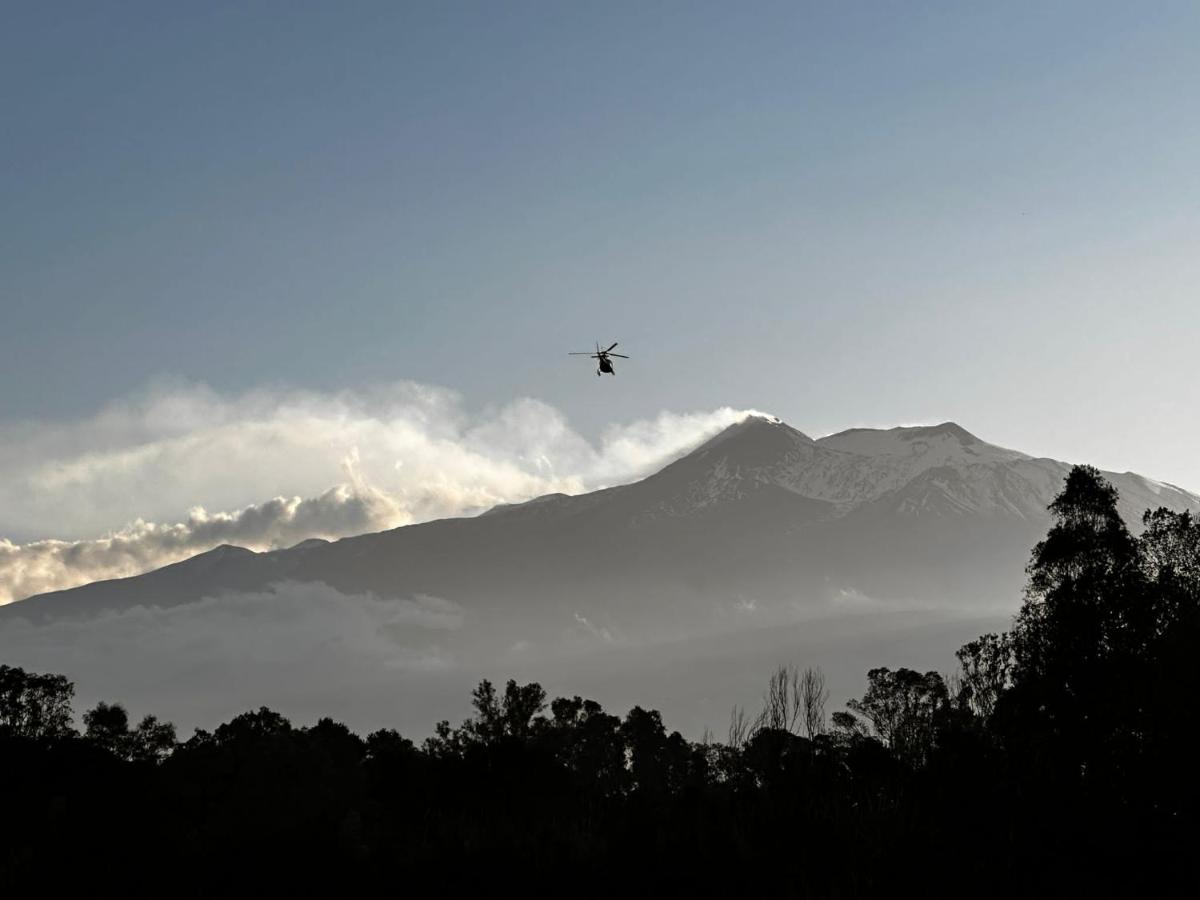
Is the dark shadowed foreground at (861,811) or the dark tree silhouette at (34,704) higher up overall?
the dark tree silhouette at (34,704)

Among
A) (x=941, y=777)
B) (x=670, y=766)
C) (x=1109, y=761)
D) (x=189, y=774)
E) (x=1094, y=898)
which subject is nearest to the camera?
(x=1094, y=898)

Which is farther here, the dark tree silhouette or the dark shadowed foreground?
the dark tree silhouette

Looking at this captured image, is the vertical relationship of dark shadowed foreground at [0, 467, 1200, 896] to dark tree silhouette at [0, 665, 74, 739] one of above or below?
below

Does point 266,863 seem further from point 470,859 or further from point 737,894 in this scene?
point 737,894

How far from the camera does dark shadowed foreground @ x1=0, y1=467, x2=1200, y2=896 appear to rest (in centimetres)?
1900

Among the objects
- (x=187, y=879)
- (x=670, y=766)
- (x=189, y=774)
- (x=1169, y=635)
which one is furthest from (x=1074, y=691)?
(x=670, y=766)

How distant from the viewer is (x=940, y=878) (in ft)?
59.4

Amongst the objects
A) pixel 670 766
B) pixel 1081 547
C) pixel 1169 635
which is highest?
pixel 1081 547

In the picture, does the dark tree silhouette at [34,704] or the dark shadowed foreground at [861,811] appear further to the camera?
the dark tree silhouette at [34,704]

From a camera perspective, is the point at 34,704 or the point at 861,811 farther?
the point at 34,704

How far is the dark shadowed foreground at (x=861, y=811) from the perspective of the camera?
19000 millimetres

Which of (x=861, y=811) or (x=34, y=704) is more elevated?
(x=34, y=704)

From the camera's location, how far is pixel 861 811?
20016 mm

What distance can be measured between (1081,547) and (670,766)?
58.9 m
